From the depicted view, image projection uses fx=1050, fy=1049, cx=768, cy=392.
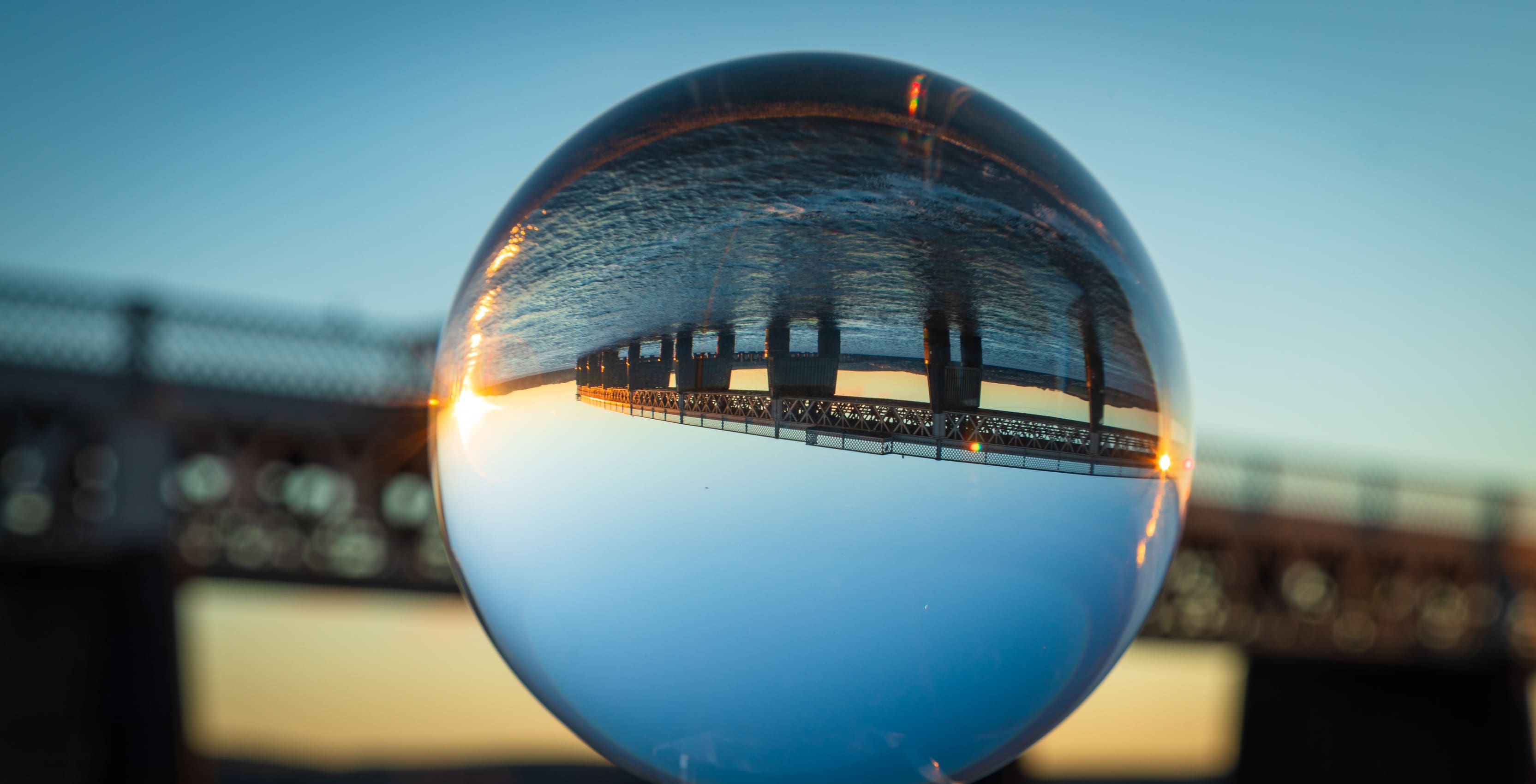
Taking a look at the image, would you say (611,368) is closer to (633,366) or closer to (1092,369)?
(633,366)

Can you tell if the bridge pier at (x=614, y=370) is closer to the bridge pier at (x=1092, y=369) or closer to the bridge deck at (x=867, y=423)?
the bridge deck at (x=867, y=423)

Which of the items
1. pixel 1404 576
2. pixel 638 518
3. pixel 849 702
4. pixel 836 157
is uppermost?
pixel 836 157

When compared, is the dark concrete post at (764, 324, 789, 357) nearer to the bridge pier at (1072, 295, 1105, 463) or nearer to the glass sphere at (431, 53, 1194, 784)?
the glass sphere at (431, 53, 1194, 784)

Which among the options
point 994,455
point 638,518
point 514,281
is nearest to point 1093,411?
point 994,455

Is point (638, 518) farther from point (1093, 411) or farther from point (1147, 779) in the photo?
point (1147, 779)

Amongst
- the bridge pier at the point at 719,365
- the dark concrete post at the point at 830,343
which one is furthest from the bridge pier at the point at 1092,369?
the bridge pier at the point at 719,365

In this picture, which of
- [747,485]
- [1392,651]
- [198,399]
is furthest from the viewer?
[1392,651]

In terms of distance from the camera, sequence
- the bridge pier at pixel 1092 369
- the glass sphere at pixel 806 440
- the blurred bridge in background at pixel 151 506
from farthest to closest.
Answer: the blurred bridge in background at pixel 151 506
the bridge pier at pixel 1092 369
the glass sphere at pixel 806 440
